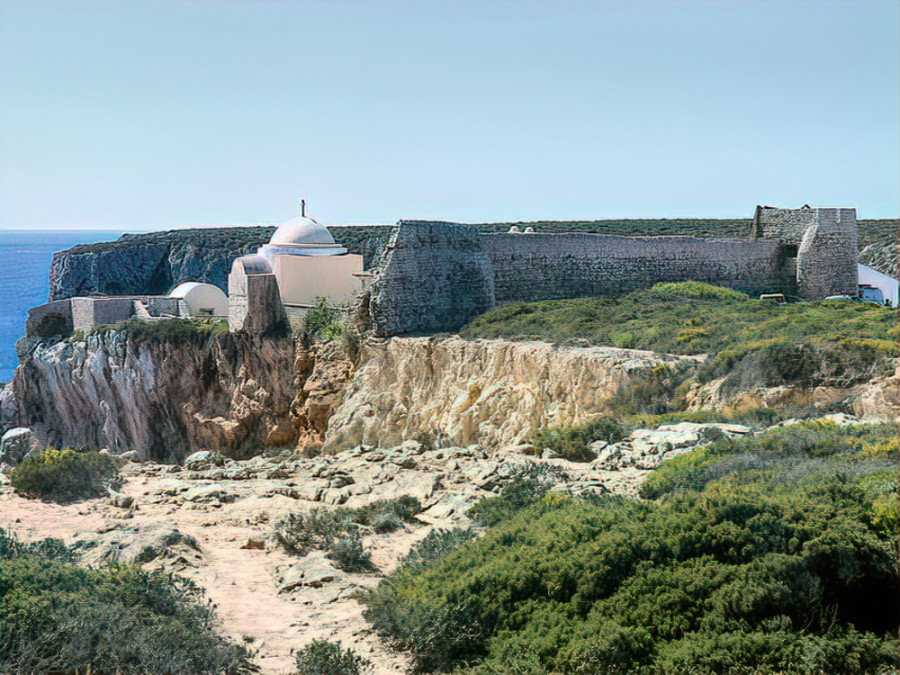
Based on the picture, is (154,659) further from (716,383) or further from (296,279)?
(296,279)

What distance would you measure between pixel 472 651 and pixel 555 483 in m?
3.64

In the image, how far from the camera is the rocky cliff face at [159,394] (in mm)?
22766

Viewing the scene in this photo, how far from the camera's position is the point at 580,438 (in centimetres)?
1126

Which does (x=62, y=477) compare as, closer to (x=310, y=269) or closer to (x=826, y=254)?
(x=310, y=269)

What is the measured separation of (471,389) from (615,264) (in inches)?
407

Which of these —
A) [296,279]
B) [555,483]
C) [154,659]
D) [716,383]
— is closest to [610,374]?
[716,383]

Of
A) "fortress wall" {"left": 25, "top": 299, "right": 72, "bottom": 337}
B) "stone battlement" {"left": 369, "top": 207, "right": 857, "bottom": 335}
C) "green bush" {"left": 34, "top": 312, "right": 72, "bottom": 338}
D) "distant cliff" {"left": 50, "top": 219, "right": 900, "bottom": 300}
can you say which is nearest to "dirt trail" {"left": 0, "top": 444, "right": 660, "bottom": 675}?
"stone battlement" {"left": 369, "top": 207, "right": 857, "bottom": 335}

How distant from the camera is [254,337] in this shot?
22688 millimetres

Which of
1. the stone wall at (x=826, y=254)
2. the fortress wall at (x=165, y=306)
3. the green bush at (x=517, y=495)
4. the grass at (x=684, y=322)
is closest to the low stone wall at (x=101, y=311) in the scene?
the fortress wall at (x=165, y=306)

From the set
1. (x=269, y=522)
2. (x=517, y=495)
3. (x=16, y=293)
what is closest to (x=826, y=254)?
(x=517, y=495)

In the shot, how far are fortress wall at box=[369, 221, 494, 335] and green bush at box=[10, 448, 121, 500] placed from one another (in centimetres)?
933

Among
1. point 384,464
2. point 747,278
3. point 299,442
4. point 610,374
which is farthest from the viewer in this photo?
point 747,278

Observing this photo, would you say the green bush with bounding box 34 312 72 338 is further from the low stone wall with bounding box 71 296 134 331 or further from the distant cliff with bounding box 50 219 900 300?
the distant cliff with bounding box 50 219 900 300

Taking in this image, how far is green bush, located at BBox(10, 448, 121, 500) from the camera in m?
10.3
